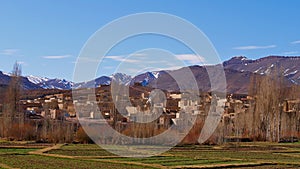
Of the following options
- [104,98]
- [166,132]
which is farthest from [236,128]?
[104,98]

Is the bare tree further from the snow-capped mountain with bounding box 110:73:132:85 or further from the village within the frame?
the snow-capped mountain with bounding box 110:73:132:85

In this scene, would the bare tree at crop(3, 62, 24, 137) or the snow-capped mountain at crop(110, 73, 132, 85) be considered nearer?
the snow-capped mountain at crop(110, 73, 132, 85)

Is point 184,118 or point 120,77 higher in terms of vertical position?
point 120,77

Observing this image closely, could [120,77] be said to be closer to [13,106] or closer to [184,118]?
[13,106]

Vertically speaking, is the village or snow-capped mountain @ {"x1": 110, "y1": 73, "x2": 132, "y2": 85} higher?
snow-capped mountain @ {"x1": 110, "y1": 73, "x2": 132, "y2": 85}

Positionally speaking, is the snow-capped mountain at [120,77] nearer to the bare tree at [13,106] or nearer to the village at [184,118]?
the village at [184,118]

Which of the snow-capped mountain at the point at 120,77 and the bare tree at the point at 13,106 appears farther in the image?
the bare tree at the point at 13,106

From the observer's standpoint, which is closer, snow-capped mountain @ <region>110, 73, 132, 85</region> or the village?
snow-capped mountain @ <region>110, 73, 132, 85</region>

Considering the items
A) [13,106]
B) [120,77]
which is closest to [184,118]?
[13,106]

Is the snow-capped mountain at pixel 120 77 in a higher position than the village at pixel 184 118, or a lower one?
higher

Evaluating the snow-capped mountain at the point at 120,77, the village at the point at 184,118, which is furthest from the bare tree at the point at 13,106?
the snow-capped mountain at the point at 120,77

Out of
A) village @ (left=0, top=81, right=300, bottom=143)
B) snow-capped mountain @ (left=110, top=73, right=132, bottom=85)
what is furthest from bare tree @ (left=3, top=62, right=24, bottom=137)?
snow-capped mountain @ (left=110, top=73, right=132, bottom=85)

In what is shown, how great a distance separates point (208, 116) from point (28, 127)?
22.8 metres

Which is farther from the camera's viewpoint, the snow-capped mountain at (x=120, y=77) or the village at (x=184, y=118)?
the village at (x=184, y=118)
